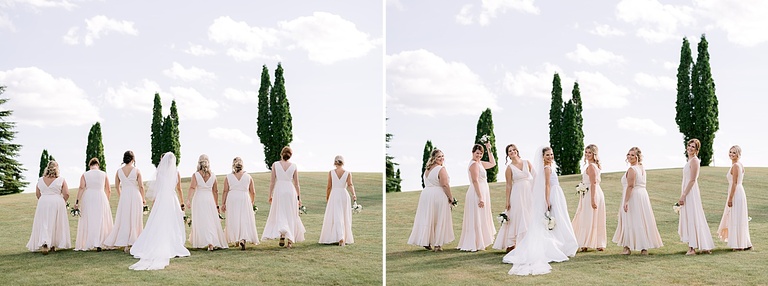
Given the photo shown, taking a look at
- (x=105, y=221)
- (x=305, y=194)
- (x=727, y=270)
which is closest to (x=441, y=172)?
(x=727, y=270)

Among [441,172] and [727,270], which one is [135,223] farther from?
[727,270]

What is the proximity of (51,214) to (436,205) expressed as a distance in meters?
6.52

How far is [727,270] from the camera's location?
11.7 m

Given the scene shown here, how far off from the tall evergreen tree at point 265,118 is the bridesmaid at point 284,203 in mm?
19186

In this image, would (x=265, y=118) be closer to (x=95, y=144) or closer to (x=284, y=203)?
(x=95, y=144)

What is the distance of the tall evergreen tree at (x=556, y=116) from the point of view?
31344mm

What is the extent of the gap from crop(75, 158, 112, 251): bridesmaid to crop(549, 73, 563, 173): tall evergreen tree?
821 inches

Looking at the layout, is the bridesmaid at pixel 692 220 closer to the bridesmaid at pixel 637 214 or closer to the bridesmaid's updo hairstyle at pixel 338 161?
the bridesmaid at pixel 637 214

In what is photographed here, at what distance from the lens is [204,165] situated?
13.6m

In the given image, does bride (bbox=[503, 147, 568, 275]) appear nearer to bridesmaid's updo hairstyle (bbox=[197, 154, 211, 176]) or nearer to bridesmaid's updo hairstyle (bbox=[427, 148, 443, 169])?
bridesmaid's updo hairstyle (bbox=[427, 148, 443, 169])

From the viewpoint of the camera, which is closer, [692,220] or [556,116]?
[692,220]

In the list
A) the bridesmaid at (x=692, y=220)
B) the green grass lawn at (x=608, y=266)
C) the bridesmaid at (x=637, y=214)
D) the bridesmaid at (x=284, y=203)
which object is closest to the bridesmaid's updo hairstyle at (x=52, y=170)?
the bridesmaid at (x=284, y=203)

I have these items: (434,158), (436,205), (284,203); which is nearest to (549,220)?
(436,205)

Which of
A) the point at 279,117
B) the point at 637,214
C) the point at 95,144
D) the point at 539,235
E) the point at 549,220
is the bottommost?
the point at 539,235
